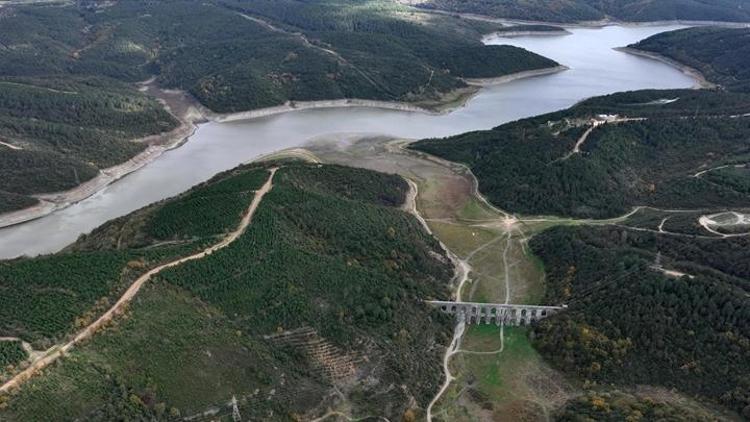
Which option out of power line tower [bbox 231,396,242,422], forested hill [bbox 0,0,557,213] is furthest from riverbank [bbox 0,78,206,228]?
power line tower [bbox 231,396,242,422]

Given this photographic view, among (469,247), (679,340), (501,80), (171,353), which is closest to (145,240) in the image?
(171,353)

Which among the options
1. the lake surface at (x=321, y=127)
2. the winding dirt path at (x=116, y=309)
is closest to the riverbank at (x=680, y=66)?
the lake surface at (x=321, y=127)

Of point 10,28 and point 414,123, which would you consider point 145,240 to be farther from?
point 10,28

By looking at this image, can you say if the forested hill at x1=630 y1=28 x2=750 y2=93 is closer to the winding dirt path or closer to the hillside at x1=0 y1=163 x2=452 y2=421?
the hillside at x1=0 y1=163 x2=452 y2=421

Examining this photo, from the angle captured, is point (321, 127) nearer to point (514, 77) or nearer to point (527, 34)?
point (514, 77)

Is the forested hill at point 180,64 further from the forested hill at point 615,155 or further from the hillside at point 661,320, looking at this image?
the hillside at point 661,320

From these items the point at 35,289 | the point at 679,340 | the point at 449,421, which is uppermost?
the point at 35,289
